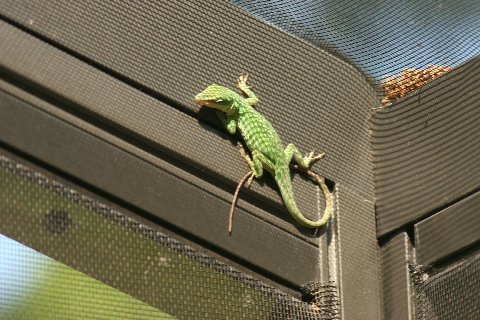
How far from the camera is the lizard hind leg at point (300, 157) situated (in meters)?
3.14

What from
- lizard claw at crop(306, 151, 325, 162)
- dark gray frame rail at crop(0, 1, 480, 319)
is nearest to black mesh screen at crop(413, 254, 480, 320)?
dark gray frame rail at crop(0, 1, 480, 319)

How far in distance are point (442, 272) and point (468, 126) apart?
0.55 meters

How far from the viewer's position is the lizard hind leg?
3.14 metres

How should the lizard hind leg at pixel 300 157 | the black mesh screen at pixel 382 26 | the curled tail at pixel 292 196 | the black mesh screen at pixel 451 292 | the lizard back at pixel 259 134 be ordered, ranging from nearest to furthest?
the black mesh screen at pixel 451 292, the curled tail at pixel 292 196, the lizard hind leg at pixel 300 157, the lizard back at pixel 259 134, the black mesh screen at pixel 382 26

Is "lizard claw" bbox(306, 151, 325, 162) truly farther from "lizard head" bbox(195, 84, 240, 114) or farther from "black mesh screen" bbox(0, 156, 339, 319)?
"black mesh screen" bbox(0, 156, 339, 319)

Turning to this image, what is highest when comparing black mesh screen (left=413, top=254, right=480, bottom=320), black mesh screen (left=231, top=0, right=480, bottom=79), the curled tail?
black mesh screen (left=231, top=0, right=480, bottom=79)

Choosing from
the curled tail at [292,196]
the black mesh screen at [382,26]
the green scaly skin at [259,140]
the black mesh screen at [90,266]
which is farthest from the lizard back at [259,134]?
the black mesh screen at [90,266]

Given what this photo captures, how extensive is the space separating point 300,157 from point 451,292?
2.34 ft

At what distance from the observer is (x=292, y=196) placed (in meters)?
3.10

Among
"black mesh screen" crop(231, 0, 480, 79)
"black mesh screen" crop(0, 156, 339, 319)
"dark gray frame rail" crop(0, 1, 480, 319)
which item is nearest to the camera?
"black mesh screen" crop(0, 156, 339, 319)

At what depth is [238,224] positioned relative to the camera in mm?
2844

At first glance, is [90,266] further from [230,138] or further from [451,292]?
[451,292]

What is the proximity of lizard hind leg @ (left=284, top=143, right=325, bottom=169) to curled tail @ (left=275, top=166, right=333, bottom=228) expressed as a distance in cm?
4

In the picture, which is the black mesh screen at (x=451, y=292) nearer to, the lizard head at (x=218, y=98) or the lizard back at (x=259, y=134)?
the lizard back at (x=259, y=134)
